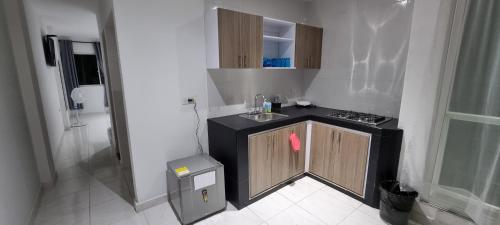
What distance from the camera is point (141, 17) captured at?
1.97 metres

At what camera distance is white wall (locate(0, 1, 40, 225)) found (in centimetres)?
172

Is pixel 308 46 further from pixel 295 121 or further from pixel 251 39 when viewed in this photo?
pixel 295 121

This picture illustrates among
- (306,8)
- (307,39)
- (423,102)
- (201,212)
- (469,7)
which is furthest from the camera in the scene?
(306,8)

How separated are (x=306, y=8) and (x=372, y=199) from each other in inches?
106

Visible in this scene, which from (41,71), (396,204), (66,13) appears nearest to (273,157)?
(396,204)

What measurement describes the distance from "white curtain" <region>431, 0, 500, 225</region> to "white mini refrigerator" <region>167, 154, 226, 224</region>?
2.08 metres

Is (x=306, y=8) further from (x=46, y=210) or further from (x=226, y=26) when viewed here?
(x=46, y=210)

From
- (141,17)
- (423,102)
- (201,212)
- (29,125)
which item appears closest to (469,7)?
(423,102)

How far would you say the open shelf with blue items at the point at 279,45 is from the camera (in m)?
2.73

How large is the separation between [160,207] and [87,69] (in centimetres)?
749

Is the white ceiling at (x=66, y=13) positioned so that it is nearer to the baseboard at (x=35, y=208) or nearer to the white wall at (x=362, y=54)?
the baseboard at (x=35, y=208)

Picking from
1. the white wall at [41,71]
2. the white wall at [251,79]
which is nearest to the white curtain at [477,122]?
the white wall at [251,79]

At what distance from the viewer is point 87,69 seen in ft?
24.8

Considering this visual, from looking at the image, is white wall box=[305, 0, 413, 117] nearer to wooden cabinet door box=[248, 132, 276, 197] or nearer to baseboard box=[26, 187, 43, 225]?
wooden cabinet door box=[248, 132, 276, 197]
